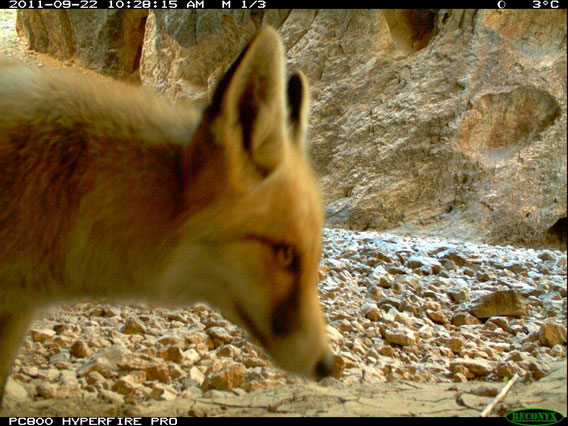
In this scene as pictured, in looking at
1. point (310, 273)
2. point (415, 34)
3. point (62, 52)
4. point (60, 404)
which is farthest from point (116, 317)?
point (415, 34)

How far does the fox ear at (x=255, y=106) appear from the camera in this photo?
→ 141 cm

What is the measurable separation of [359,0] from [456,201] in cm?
384

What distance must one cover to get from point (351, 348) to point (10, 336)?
1.57 metres

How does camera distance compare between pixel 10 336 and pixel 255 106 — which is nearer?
pixel 255 106

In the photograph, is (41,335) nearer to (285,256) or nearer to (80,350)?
(80,350)

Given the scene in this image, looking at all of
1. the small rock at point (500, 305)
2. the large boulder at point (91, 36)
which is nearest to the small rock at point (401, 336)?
the small rock at point (500, 305)

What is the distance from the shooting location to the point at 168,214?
1.62 m

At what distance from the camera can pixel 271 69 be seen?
4.72 ft

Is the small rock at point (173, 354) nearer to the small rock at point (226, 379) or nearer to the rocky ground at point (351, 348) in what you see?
the rocky ground at point (351, 348)

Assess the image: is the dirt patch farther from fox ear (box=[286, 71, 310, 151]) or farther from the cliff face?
the cliff face

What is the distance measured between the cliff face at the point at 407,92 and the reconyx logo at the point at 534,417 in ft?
6.21

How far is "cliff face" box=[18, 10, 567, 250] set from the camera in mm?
3801

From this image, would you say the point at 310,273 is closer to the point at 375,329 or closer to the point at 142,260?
the point at 142,260

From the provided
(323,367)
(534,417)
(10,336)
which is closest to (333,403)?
(323,367)
